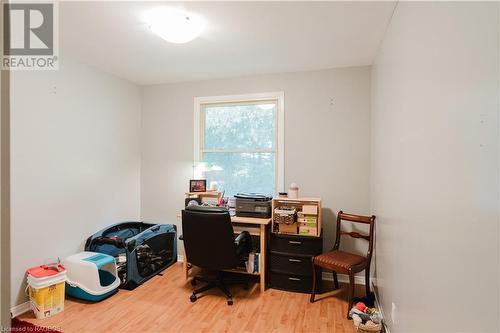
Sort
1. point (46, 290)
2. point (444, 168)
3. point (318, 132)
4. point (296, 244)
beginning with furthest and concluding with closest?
point (318, 132), point (296, 244), point (46, 290), point (444, 168)

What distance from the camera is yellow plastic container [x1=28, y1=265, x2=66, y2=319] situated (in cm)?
237

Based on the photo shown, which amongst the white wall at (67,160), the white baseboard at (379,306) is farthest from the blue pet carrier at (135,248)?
the white baseboard at (379,306)

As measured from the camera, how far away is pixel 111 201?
11.6ft

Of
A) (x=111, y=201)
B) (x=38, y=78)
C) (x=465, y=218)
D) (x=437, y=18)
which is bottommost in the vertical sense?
(x=111, y=201)

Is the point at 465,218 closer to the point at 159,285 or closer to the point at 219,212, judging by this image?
the point at 219,212

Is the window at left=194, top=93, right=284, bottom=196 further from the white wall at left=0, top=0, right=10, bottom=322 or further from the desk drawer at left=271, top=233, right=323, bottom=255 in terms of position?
the white wall at left=0, top=0, right=10, bottom=322

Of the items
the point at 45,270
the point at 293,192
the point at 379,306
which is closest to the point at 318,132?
the point at 293,192

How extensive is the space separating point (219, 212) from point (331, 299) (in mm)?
1547

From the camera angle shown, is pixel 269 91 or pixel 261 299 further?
pixel 269 91

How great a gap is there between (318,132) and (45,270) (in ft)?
10.7

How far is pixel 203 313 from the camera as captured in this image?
2.51 metres

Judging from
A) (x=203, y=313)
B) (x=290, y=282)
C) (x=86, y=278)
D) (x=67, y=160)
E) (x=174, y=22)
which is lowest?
(x=203, y=313)

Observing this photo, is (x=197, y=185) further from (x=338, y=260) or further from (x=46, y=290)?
(x=338, y=260)

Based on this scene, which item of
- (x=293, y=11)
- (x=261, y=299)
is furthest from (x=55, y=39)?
(x=261, y=299)
